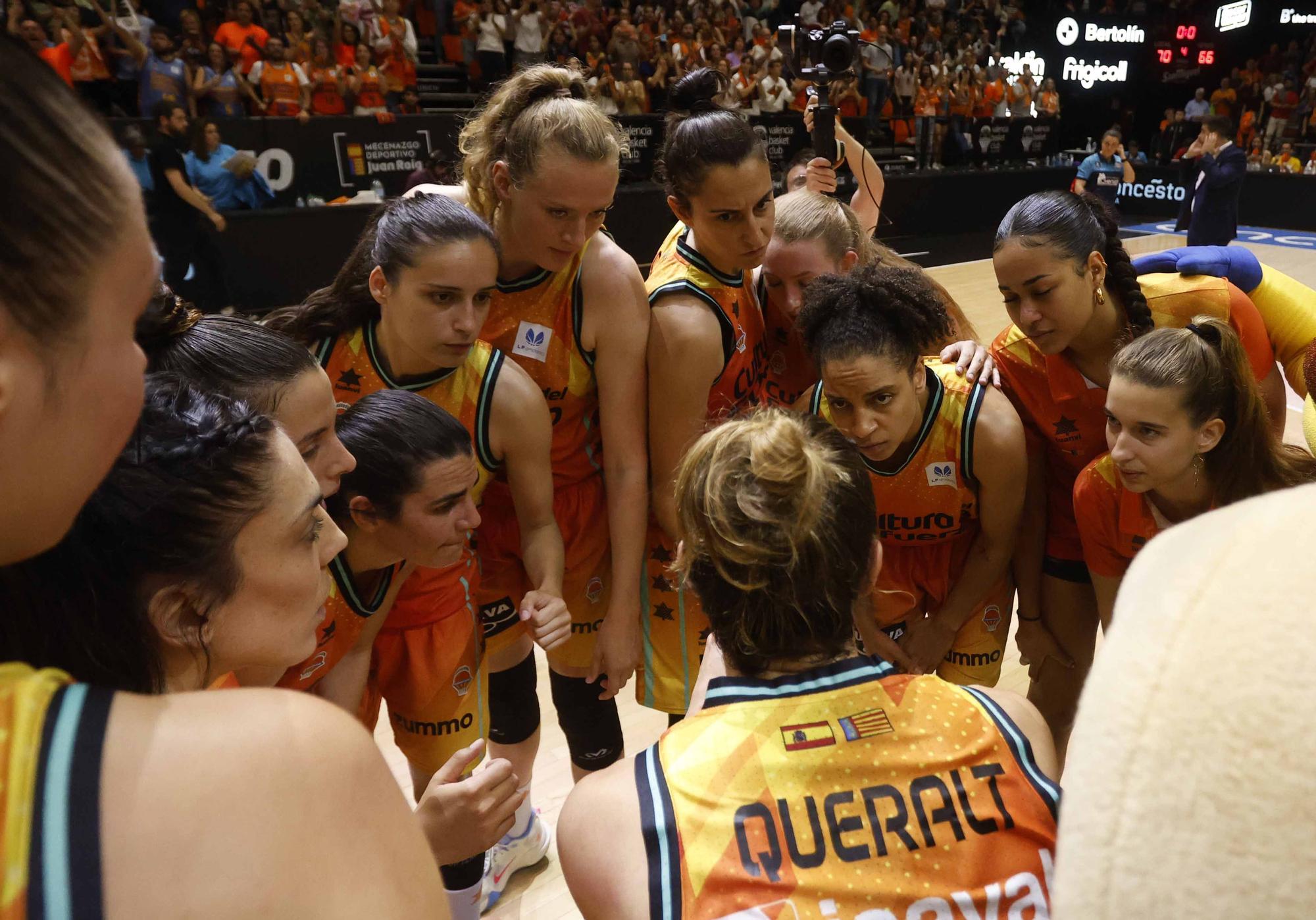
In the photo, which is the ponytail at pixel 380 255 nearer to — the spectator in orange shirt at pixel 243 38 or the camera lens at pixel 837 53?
the camera lens at pixel 837 53

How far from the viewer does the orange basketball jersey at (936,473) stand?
2.05 metres

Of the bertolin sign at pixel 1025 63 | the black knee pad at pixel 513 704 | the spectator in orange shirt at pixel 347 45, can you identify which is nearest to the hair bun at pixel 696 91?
the black knee pad at pixel 513 704

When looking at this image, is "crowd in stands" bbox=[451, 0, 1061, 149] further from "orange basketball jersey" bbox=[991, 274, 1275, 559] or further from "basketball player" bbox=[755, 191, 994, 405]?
"orange basketball jersey" bbox=[991, 274, 1275, 559]

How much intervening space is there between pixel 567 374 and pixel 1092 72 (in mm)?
21560

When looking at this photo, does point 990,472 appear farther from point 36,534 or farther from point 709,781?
point 36,534

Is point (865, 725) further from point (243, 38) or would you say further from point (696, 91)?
point (243, 38)

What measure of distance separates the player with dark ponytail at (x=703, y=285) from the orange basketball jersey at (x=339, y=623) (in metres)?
0.63

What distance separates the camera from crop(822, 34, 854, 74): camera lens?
9.93ft

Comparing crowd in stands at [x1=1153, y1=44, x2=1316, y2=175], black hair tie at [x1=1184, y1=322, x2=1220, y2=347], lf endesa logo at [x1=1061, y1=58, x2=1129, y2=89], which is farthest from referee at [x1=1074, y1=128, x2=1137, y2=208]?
black hair tie at [x1=1184, y1=322, x2=1220, y2=347]

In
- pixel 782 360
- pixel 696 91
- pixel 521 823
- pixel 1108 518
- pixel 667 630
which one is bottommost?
pixel 521 823

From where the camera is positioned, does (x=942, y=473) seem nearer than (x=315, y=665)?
No

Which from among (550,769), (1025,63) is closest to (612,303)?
(550,769)

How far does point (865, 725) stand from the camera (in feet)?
3.38

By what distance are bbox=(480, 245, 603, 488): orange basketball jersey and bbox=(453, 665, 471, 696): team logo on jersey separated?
0.65 m
